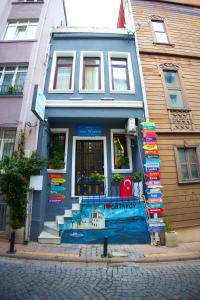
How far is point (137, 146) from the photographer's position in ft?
26.2

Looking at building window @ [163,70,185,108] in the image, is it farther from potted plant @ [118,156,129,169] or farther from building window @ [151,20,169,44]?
potted plant @ [118,156,129,169]

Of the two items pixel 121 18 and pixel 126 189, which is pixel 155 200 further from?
pixel 121 18

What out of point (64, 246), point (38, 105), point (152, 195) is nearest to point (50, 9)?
point (38, 105)

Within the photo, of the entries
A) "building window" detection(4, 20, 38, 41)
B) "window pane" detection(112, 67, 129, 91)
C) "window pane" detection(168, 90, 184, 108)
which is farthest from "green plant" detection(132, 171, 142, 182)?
"building window" detection(4, 20, 38, 41)

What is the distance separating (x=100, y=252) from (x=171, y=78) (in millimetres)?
8636

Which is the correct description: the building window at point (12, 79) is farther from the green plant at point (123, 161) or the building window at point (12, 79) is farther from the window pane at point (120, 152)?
the green plant at point (123, 161)

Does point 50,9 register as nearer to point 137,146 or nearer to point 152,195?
point 137,146

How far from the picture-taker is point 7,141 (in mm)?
8031

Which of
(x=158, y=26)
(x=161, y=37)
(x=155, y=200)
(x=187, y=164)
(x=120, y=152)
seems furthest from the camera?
(x=158, y=26)

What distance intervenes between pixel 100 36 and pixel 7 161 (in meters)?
8.00

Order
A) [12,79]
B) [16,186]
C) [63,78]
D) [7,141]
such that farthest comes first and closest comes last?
[63,78] → [12,79] → [7,141] → [16,186]

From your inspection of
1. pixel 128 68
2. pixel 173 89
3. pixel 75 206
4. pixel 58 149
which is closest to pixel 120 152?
pixel 58 149

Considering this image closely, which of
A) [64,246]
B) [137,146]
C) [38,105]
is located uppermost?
[38,105]

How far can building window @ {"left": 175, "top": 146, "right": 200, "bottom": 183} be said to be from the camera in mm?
7961
